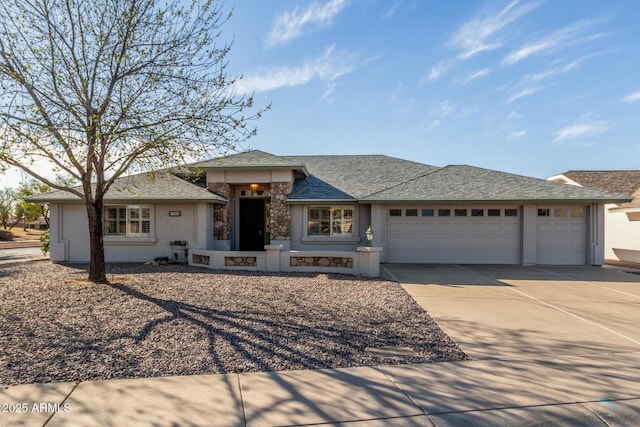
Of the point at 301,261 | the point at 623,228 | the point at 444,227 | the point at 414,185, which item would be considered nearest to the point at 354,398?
the point at 301,261

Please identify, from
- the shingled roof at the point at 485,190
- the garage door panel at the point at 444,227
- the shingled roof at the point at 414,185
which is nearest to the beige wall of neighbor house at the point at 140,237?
the shingled roof at the point at 414,185

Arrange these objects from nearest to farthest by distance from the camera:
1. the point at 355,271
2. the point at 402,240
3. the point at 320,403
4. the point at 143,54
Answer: the point at 320,403, the point at 143,54, the point at 355,271, the point at 402,240

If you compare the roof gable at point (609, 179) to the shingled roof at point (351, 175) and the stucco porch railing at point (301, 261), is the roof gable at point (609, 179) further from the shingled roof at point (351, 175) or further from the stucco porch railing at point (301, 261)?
the stucco porch railing at point (301, 261)

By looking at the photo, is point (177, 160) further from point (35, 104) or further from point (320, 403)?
point (320, 403)

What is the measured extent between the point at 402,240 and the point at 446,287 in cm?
463

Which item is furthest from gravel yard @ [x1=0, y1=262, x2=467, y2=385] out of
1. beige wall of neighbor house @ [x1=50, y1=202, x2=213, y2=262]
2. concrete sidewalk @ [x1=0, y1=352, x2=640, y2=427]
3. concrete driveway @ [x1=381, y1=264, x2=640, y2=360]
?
beige wall of neighbor house @ [x1=50, y1=202, x2=213, y2=262]

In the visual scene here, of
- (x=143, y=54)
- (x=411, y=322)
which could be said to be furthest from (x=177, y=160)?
(x=411, y=322)

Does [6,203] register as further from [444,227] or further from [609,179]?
[609,179]

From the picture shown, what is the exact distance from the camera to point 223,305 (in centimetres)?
664

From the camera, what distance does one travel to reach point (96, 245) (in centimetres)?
879

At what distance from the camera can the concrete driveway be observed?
476 cm

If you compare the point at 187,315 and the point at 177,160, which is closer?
the point at 187,315

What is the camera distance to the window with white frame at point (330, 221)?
1362cm

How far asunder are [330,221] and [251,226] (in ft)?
11.8
